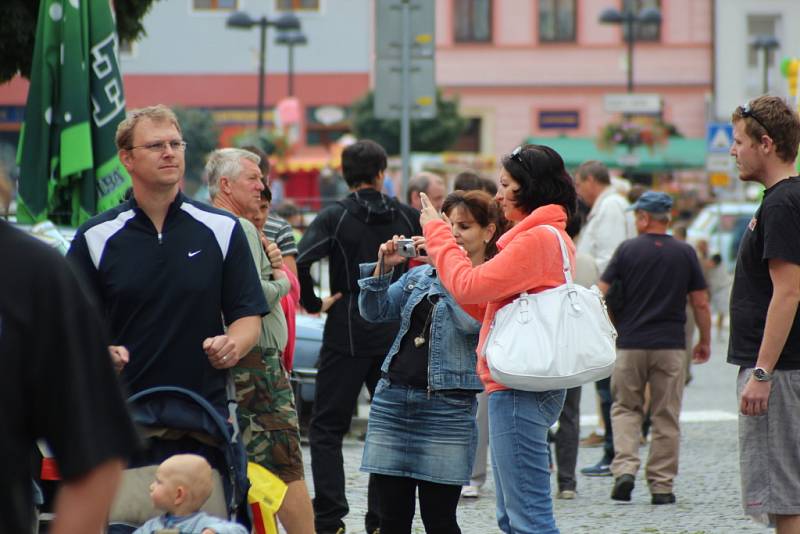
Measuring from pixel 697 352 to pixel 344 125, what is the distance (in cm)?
4378

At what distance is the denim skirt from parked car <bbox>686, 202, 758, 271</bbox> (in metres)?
21.8

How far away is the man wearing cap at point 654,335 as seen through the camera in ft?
28.3

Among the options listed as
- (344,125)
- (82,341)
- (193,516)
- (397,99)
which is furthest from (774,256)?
(344,125)

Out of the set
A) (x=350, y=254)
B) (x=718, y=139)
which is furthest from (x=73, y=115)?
(x=718, y=139)

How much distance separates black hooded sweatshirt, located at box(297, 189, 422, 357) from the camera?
296 inches

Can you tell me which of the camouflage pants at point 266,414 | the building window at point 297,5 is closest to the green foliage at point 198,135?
the building window at point 297,5

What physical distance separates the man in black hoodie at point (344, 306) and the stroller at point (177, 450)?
2.95m

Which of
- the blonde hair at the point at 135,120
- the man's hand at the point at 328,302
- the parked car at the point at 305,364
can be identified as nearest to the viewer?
the blonde hair at the point at 135,120

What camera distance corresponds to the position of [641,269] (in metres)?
8.73

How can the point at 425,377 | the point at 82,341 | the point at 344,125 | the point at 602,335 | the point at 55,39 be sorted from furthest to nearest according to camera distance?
the point at 344,125 < the point at 55,39 < the point at 425,377 < the point at 602,335 < the point at 82,341

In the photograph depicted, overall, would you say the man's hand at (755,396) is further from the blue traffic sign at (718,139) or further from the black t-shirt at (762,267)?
the blue traffic sign at (718,139)

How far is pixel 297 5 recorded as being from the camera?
A: 5347cm

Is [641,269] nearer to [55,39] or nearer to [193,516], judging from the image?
[55,39]

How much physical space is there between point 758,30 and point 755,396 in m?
49.7
